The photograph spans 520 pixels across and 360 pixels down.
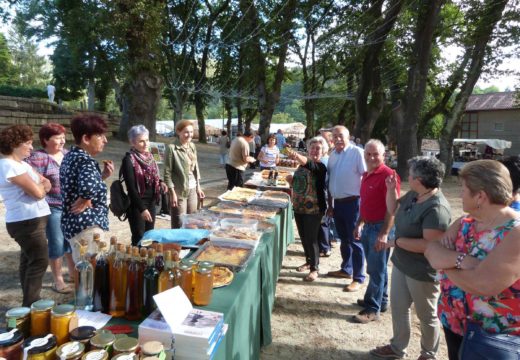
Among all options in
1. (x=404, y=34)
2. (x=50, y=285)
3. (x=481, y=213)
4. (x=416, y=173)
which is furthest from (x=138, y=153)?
(x=404, y=34)

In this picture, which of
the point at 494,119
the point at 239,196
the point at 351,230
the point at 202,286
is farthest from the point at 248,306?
the point at 494,119

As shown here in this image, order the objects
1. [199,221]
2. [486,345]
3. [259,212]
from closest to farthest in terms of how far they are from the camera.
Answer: [486,345] < [199,221] < [259,212]

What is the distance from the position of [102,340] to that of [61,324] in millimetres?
202

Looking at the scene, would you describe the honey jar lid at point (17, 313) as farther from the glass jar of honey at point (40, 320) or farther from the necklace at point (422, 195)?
the necklace at point (422, 195)

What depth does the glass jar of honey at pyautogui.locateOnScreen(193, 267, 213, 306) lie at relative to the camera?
1713mm

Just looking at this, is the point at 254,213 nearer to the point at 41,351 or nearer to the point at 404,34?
the point at 41,351

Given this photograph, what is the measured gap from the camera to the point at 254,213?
3.72 meters

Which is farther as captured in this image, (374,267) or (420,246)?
(374,267)

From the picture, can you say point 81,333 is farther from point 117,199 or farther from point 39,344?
point 117,199

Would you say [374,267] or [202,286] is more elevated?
[202,286]

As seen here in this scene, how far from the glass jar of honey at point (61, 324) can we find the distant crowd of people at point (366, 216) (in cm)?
59

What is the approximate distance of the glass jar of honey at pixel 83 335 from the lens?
1.20 m

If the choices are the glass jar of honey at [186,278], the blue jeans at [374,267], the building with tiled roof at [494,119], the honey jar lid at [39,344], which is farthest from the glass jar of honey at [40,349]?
the building with tiled roof at [494,119]

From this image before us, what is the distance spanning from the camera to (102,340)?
119cm
